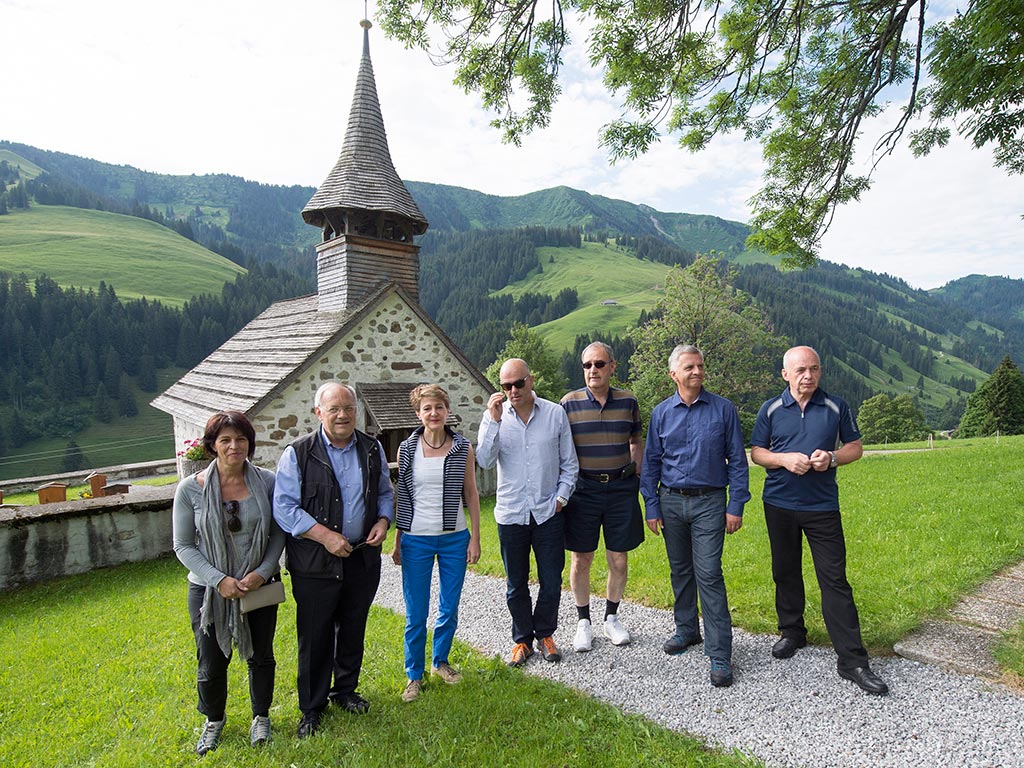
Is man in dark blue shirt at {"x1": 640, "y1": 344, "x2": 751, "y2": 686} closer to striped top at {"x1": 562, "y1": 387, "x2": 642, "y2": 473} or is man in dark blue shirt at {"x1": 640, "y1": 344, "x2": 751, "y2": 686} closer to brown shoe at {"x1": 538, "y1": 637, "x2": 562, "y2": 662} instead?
striped top at {"x1": 562, "y1": 387, "x2": 642, "y2": 473}

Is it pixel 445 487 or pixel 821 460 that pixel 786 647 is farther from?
pixel 445 487

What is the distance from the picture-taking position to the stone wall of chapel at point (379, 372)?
1248 cm

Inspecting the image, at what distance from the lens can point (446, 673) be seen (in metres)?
4.16

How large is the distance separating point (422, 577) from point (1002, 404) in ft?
181

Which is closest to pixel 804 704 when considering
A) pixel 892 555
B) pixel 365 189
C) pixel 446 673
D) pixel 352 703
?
pixel 446 673

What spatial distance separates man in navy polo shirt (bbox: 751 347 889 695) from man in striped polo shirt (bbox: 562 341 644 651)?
0.97 meters

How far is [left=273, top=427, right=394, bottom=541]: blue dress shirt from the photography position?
346cm

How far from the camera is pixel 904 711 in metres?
3.41

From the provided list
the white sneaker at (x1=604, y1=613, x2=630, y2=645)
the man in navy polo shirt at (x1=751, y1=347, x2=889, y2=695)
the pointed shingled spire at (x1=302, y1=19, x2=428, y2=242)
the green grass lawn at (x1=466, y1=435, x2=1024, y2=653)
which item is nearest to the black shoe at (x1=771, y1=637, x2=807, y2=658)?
the man in navy polo shirt at (x1=751, y1=347, x2=889, y2=695)

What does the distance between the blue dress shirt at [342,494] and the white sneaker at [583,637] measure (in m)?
1.95

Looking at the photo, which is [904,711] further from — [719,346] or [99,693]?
[719,346]

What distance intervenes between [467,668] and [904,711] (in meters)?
2.93

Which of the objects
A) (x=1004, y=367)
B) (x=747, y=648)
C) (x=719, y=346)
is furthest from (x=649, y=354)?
(x=1004, y=367)

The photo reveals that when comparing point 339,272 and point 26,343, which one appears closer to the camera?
point 339,272
